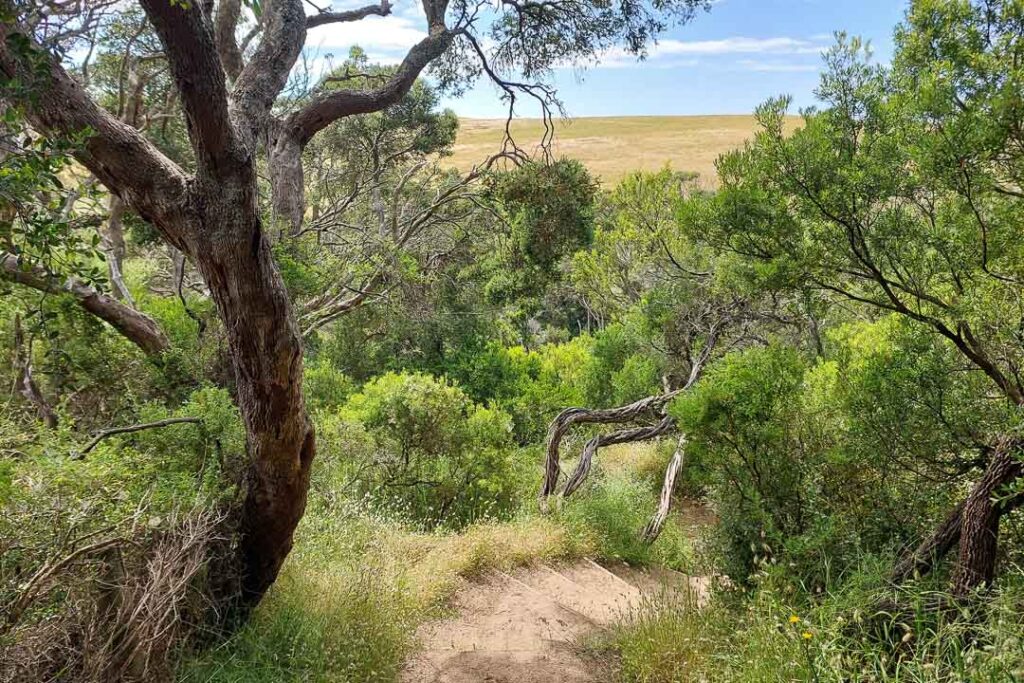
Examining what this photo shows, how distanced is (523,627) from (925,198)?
15.5ft

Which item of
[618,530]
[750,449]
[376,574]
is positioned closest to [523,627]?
[376,574]

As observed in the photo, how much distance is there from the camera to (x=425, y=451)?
8.27 meters

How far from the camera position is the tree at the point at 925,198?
3.39 metres

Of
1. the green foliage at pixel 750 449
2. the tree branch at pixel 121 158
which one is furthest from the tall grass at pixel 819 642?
the tree branch at pixel 121 158

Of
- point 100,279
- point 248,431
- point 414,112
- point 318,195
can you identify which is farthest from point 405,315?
point 100,279

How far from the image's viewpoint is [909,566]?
3814mm

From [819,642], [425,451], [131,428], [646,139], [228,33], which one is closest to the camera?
[131,428]

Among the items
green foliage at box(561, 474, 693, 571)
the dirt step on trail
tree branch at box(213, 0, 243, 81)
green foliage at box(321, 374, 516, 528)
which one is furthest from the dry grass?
tree branch at box(213, 0, 243, 81)

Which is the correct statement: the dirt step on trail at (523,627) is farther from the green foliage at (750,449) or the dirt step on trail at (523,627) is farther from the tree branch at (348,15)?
the tree branch at (348,15)

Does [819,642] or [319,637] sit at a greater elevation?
[819,642]

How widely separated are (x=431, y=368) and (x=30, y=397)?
8925mm

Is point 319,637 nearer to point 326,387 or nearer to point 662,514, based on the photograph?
point 662,514

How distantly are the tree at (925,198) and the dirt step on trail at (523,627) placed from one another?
101 inches

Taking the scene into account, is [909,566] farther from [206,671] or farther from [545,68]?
[545,68]
